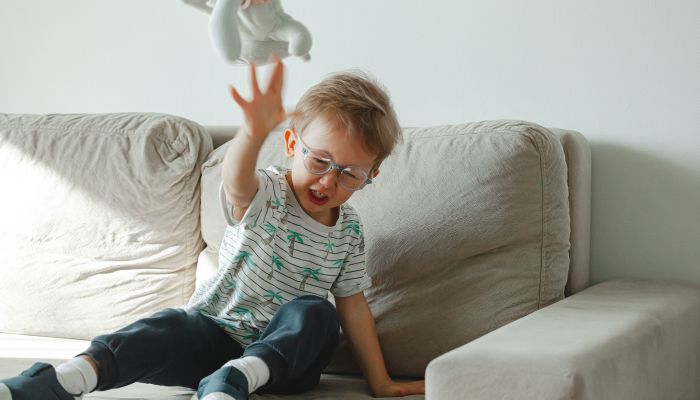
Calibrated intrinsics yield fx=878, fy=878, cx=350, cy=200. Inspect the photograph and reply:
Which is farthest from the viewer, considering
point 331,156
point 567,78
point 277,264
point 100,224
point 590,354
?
point 100,224

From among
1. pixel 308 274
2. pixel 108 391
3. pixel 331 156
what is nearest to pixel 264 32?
pixel 331 156

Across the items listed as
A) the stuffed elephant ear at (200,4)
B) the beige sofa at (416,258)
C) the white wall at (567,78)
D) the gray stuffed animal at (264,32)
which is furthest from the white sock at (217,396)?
the white wall at (567,78)

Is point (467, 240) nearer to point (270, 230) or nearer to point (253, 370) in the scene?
point (270, 230)

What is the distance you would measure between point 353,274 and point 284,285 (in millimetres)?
128

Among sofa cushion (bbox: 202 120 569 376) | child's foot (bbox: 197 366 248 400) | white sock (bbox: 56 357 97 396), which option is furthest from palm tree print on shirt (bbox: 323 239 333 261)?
white sock (bbox: 56 357 97 396)

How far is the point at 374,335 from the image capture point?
1597 mm

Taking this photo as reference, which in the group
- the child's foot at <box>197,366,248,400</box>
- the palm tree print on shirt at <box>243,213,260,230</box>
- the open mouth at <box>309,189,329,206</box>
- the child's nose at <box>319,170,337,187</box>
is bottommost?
the child's foot at <box>197,366,248,400</box>

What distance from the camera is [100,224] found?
1.97m

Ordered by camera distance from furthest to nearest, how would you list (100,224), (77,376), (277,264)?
(100,224)
(277,264)
(77,376)

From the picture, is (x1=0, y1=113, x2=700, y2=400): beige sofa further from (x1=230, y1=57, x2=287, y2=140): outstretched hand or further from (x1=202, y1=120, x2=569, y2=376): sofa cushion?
(x1=230, y1=57, x2=287, y2=140): outstretched hand

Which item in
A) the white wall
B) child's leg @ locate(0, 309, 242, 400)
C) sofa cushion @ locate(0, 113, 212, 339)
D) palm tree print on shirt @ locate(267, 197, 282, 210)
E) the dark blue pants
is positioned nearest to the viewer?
child's leg @ locate(0, 309, 242, 400)

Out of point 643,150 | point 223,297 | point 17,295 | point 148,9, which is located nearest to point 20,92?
point 148,9

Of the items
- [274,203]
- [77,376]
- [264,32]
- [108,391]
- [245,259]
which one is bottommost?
[108,391]

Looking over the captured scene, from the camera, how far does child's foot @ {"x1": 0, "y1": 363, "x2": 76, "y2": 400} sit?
4.06 feet
